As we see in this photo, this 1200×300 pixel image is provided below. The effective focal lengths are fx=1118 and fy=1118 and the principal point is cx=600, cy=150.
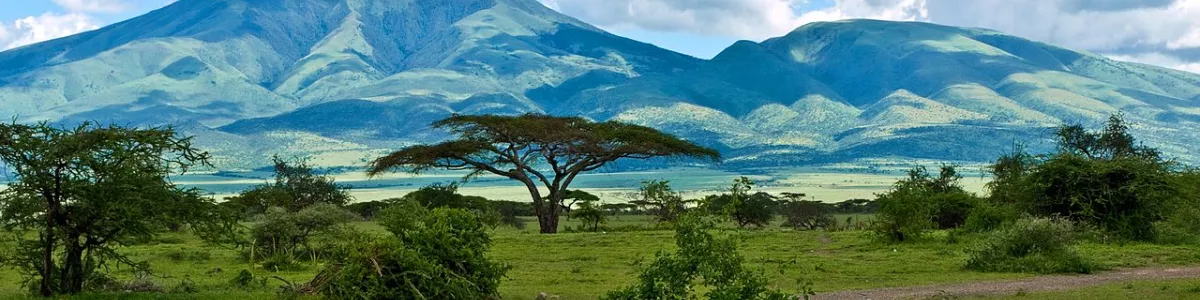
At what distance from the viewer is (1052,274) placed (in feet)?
83.4

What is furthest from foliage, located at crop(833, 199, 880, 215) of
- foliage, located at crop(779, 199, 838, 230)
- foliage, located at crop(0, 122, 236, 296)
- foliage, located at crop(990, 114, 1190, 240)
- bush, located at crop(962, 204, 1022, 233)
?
foliage, located at crop(0, 122, 236, 296)

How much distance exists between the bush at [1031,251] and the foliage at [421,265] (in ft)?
43.6

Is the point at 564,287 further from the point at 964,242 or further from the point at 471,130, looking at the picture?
the point at 471,130

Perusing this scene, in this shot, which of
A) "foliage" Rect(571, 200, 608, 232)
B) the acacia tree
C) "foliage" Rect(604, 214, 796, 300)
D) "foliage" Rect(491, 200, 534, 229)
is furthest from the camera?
"foliage" Rect(491, 200, 534, 229)

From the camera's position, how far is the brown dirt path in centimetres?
2178

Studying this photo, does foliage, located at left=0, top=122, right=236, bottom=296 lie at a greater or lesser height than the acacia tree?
lesser

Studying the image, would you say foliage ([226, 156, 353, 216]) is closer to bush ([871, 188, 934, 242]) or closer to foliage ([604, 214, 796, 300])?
bush ([871, 188, 934, 242])

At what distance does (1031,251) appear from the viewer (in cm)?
2720

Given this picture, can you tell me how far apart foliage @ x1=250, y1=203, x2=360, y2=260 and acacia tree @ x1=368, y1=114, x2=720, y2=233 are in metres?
18.2

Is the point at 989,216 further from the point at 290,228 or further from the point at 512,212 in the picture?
the point at 512,212

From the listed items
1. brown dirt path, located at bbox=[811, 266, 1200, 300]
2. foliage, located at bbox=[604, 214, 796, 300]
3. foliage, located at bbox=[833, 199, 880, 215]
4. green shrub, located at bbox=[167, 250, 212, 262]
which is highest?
foliage, located at bbox=[833, 199, 880, 215]

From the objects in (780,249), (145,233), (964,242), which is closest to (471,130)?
(780,249)

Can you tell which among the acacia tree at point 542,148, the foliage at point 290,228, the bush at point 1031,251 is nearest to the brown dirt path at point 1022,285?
the bush at point 1031,251

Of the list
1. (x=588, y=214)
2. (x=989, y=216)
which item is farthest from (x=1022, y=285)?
→ (x=588, y=214)
